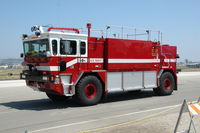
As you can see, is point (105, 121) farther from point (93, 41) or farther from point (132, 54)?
point (132, 54)

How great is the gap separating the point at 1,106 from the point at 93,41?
4637 mm

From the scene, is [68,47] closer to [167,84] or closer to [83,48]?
[83,48]

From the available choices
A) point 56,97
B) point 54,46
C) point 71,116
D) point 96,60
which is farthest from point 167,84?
point 71,116

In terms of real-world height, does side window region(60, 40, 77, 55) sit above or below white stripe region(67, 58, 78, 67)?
above

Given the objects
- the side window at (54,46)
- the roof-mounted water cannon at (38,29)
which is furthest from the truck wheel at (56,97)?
the roof-mounted water cannon at (38,29)

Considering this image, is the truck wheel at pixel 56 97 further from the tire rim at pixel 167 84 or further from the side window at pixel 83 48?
the tire rim at pixel 167 84

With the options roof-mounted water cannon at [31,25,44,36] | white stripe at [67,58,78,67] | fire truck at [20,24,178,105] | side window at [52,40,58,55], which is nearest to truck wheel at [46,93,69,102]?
fire truck at [20,24,178,105]

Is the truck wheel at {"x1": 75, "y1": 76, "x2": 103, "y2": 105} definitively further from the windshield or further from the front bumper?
the windshield

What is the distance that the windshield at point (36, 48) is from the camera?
35.0 feet

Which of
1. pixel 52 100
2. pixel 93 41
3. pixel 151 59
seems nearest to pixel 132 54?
pixel 151 59

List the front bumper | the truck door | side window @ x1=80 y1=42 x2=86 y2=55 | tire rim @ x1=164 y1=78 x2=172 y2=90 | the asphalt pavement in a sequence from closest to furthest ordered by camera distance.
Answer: the asphalt pavement
the front bumper
the truck door
side window @ x1=80 y1=42 x2=86 y2=55
tire rim @ x1=164 y1=78 x2=172 y2=90

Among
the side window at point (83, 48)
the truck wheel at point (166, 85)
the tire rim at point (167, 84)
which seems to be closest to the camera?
the side window at point (83, 48)

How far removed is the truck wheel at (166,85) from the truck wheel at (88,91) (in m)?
4.15

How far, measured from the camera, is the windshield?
1068 cm
